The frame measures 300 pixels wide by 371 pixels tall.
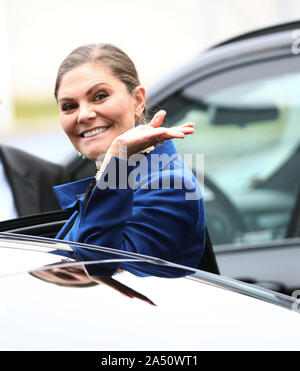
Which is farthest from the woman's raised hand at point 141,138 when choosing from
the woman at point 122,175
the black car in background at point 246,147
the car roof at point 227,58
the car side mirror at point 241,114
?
the car side mirror at point 241,114

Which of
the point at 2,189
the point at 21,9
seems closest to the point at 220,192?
the point at 2,189

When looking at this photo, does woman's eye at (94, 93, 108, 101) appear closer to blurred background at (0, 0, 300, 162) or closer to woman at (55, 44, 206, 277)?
woman at (55, 44, 206, 277)

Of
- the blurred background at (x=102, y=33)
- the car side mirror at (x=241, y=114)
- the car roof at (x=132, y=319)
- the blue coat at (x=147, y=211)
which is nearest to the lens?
the car roof at (x=132, y=319)

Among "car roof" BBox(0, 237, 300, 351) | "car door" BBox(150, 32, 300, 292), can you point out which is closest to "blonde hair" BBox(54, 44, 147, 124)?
"car roof" BBox(0, 237, 300, 351)

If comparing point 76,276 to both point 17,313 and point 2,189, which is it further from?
point 2,189

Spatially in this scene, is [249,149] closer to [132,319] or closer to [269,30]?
[269,30]

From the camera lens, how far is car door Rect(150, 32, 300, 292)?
3727 millimetres

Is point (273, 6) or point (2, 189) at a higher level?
point (273, 6)

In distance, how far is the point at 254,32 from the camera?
3.78m

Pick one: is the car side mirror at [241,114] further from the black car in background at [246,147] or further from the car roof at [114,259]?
the car roof at [114,259]

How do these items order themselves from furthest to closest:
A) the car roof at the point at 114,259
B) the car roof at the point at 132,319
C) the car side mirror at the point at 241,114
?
the car side mirror at the point at 241,114, the car roof at the point at 114,259, the car roof at the point at 132,319

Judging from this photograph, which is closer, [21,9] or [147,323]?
[147,323]

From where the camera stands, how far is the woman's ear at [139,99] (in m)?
2.11
